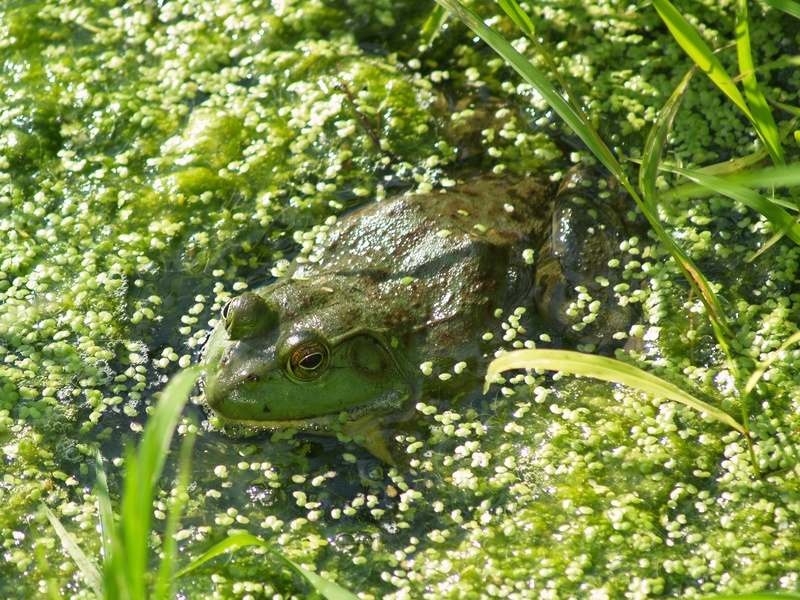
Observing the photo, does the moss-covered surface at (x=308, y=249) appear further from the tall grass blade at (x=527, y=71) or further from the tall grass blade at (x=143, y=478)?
the tall grass blade at (x=527, y=71)

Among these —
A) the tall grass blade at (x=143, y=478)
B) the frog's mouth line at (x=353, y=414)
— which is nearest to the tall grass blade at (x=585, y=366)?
the tall grass blade at (x=143, y=478)

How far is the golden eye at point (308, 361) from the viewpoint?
97.7 inches

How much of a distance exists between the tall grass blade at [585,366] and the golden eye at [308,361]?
2.46 ft

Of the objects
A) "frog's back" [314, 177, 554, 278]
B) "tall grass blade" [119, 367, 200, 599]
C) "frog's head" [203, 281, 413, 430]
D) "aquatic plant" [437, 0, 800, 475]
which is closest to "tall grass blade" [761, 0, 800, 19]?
"aquatic plant" [437, 0, 800, 475]

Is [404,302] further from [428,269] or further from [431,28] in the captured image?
[431,28]

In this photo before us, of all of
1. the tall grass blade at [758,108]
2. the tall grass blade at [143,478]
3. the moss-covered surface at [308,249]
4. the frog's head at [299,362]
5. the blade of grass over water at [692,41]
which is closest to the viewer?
the tall grass blade at [143,478]

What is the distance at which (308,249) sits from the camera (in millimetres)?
3100

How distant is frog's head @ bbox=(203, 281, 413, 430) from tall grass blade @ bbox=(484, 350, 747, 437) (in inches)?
30.7

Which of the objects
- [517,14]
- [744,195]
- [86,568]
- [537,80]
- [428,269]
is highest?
[517,14]

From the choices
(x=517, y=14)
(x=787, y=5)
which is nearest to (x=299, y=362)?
(x=517, y=14)

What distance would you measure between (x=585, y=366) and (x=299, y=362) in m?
0.98

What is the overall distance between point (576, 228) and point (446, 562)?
4.50ft

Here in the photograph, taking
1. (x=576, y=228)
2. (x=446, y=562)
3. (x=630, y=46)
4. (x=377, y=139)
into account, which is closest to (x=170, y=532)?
(x=446, y=562)

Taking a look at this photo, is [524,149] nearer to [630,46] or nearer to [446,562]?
[630,46]
